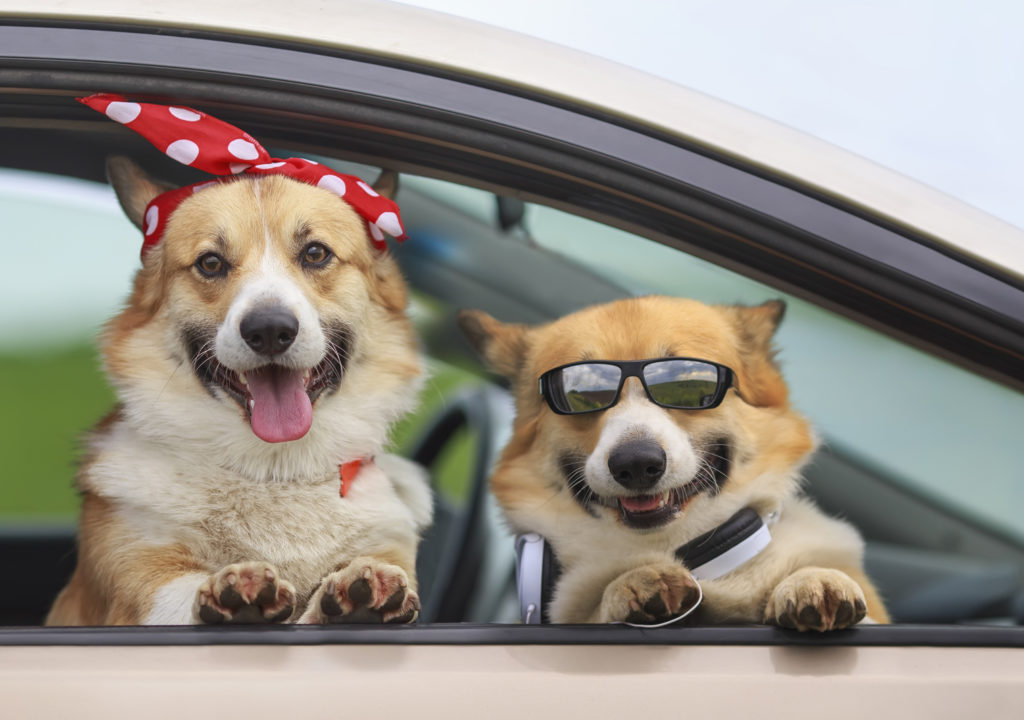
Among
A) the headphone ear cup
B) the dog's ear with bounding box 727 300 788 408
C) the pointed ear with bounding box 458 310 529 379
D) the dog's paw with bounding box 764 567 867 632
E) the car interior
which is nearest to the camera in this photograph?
the dog's paw with bounding box 764 567 867 632

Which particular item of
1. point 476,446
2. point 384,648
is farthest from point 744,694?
point 476,446

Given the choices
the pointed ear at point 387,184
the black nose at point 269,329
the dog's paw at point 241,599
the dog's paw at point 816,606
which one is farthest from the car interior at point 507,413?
the dog's paw at point 241,599

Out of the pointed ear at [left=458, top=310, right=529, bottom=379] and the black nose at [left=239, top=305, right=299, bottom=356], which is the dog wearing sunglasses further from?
the black nose at [left=239, top=305, right=299, bottom=356]

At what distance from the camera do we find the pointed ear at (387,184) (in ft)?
5.60

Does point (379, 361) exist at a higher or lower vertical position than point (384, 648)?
higher

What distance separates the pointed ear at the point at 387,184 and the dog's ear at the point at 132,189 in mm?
456

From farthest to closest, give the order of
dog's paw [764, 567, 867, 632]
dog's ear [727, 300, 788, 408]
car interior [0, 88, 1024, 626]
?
1. dog's ear [727, 300, 788, 408]
2. car interior [0, 88, 1024, 626]
3. dog's paw [764, 567, 867, 632]

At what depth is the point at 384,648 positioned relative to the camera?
126 centimetres

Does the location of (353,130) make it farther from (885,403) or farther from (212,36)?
(885,403)

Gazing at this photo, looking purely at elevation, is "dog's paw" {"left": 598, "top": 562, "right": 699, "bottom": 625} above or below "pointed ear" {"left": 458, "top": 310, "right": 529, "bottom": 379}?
below

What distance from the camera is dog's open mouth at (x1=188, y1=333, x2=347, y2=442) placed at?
5.43ft

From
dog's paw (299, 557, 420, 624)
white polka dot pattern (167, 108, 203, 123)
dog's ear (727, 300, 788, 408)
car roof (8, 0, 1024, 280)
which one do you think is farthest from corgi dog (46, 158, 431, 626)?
dog's ear (727, 300, 788, 408)

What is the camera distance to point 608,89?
1.45 m

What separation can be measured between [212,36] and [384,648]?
95cm
